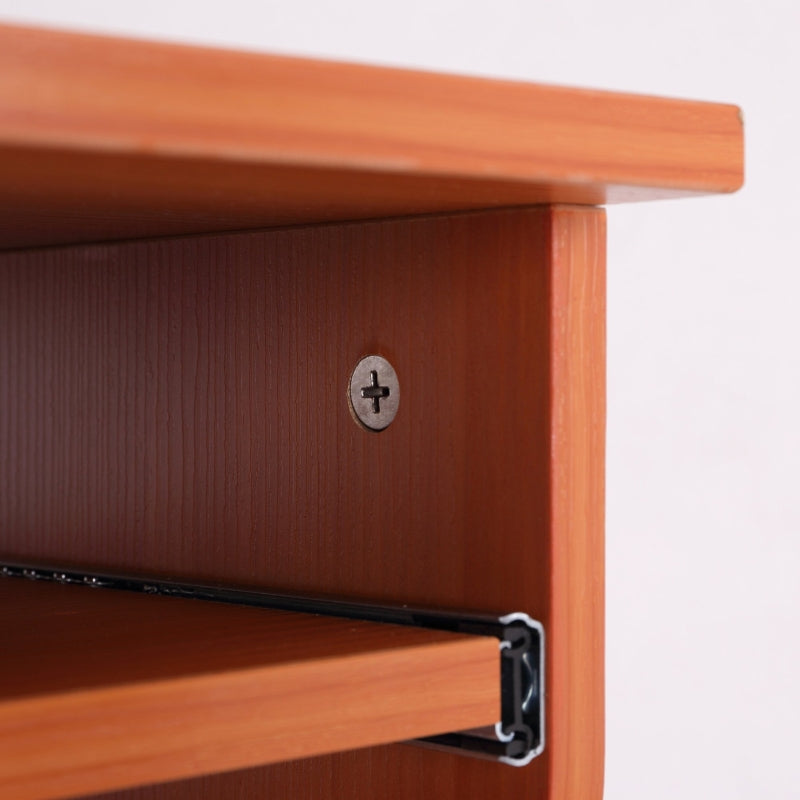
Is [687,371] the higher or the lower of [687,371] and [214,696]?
the higher

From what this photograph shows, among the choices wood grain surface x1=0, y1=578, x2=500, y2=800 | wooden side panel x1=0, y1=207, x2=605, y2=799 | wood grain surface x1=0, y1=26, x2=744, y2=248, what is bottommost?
wood grain surface x1=0, y1=578, x2=500, y2=800

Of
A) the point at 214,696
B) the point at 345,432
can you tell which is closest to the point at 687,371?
the point at 345,432

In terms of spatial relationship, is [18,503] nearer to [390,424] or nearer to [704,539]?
[390,424]

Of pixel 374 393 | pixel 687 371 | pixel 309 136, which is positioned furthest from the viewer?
pixel 687 371

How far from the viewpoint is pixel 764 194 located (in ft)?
4.55

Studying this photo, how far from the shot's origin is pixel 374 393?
40 cm

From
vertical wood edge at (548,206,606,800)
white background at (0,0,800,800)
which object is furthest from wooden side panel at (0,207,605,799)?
white background at (0,0,800,800)

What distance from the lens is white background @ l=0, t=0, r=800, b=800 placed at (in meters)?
1.33

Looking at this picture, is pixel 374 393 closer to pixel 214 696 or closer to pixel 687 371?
pixel 214 696

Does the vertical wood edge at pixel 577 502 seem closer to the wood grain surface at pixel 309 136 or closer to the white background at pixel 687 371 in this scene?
the wood grain surface at pixel 309 136

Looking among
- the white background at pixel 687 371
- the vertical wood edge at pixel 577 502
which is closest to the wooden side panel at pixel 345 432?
the vertical wood edge at pixel 577 502

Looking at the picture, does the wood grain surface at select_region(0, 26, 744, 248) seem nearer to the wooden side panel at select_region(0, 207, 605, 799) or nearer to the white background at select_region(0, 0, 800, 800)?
the wooden side panel at select_region(0, 207, 605, 799)

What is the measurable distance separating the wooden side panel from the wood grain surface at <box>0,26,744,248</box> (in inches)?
1.1

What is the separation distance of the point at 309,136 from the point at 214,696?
0.11 meters
